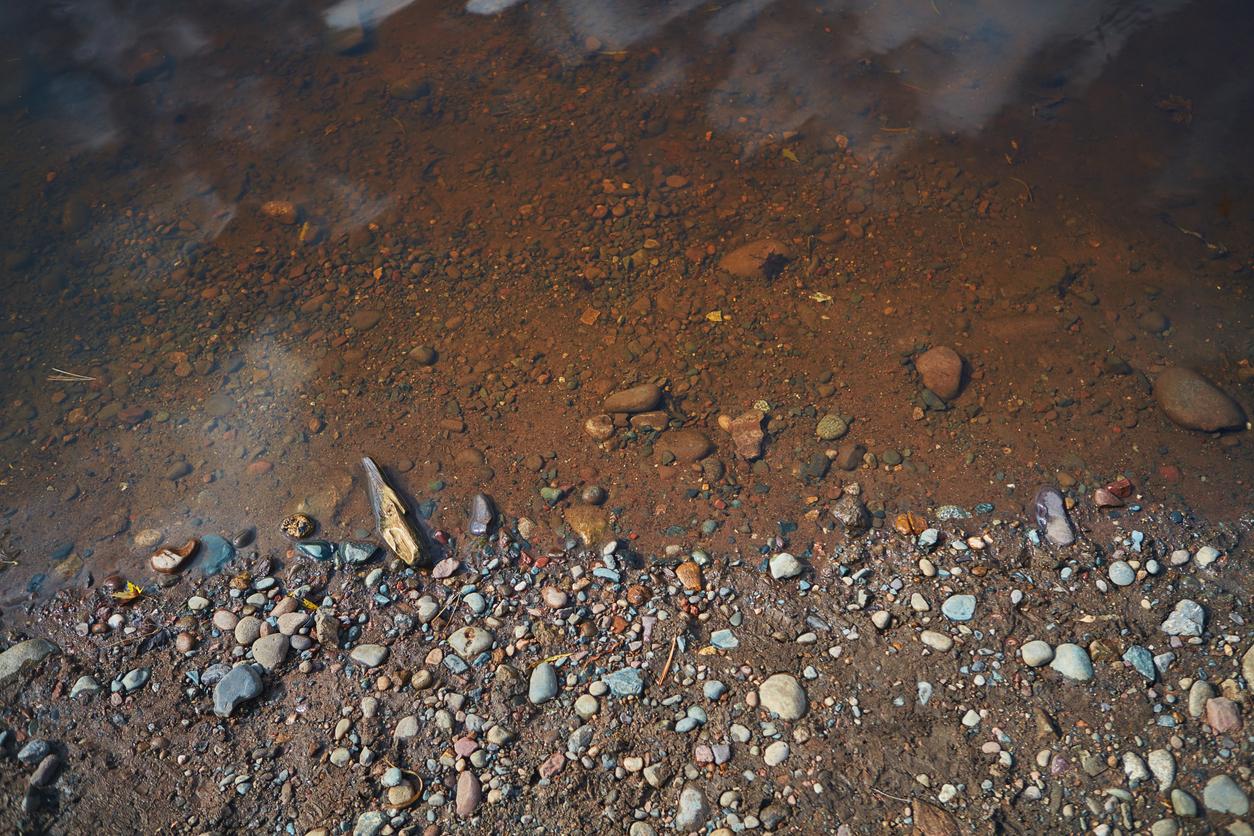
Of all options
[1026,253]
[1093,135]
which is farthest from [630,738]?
[1093,135]

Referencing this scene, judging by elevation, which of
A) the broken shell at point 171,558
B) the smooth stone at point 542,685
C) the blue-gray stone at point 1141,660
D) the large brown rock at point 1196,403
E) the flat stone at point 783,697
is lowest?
the large brown rock at point 1196,403

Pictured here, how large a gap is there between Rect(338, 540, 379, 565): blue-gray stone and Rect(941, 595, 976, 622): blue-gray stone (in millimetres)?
2730

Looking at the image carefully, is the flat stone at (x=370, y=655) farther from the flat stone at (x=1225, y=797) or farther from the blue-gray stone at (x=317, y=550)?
the flat stone at (x=1225, y=797)

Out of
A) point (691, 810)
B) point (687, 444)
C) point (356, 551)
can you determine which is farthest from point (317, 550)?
point (691, 810)

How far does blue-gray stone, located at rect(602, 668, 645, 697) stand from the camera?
301 cm

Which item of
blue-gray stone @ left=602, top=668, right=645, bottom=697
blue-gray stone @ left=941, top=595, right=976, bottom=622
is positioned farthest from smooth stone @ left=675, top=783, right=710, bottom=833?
blue-gray stone @ left=941, top=595, right=976, bottom=622

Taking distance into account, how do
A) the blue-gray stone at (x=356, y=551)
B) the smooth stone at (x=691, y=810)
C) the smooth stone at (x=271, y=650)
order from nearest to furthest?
the smooth stone at (x=691, y=810)
the smooth stone at (x=271, y=650)
the blue-gray stone at (x=356, y=551)

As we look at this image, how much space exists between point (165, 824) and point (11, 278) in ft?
14.5

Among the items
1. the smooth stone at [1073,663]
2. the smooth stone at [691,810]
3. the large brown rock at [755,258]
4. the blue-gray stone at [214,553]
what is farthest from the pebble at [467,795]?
the large brown rock at [755,258]

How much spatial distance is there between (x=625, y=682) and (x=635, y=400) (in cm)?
167

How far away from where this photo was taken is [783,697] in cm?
293

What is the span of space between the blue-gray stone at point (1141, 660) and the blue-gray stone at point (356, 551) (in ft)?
11.2

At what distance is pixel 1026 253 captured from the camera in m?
4.76

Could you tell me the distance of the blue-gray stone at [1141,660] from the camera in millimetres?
2875
